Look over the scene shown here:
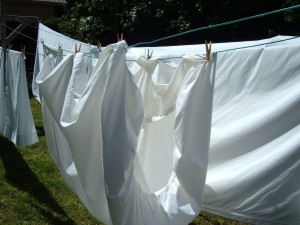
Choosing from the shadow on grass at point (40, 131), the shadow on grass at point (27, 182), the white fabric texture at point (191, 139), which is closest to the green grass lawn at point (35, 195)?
the shadow on grass at point (27, 182)

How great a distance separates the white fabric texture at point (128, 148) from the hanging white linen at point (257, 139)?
241 millimetres

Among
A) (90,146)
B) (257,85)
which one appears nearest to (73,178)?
(90,146)

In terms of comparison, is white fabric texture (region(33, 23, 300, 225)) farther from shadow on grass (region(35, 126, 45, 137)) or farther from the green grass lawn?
shadow on grass (region(35, 126, 45, 137))

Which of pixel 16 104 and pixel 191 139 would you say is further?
pixel 16 104

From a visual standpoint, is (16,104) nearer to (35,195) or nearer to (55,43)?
(55,43)

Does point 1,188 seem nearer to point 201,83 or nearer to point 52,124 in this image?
point 52,124

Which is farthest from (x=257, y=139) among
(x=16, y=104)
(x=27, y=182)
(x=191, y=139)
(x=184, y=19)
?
(x=184, y=19)

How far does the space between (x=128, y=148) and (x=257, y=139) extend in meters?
0.66

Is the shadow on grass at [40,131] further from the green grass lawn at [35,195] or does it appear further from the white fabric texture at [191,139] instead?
the white fabric texture at [191,139]

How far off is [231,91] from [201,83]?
16.1 inches

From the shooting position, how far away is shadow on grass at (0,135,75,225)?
362 centimetres

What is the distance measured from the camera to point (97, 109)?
7.63 ft

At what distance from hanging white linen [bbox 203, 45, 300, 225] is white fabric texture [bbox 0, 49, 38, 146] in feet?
7.97

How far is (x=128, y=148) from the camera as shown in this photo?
2176 mm
